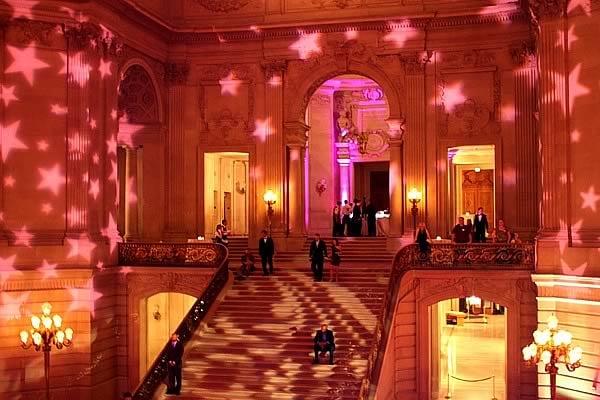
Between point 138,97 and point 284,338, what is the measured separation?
32.9 feet

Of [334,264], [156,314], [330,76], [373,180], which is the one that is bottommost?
[156,314]

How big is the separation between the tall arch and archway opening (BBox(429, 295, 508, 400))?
20.0 ft

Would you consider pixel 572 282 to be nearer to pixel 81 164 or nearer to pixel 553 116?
pixel 553 116

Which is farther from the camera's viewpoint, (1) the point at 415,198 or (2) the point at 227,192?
(2) the point at 227,192

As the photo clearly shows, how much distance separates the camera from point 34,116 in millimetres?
19938

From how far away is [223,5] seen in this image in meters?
25.5

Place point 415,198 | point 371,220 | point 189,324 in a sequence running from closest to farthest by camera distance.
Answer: point 189,324, point 415,198, point 371,220

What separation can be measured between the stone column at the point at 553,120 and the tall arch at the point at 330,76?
6.89 m

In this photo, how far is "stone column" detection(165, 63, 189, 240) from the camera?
2533 cm

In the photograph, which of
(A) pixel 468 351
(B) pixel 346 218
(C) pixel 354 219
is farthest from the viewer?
(B) pixel 346 218

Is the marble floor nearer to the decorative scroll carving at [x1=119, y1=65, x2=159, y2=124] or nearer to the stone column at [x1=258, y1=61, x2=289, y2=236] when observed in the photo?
the stone column at [x1=258, y1=61, x2=289, y2=236]

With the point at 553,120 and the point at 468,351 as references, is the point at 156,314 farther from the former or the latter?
the point at 553,120

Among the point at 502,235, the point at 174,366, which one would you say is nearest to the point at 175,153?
the point at 174,366

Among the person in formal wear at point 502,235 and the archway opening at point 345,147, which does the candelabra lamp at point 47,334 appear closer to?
the person in formal wear at point 502,235
